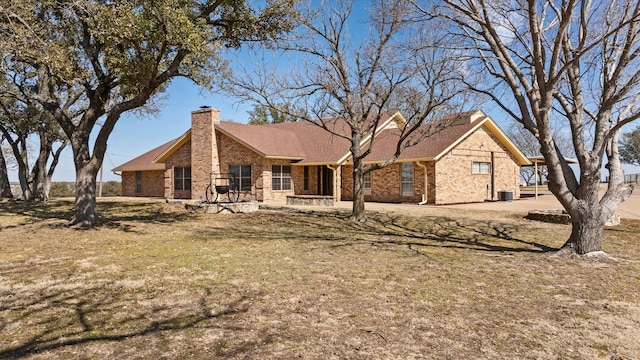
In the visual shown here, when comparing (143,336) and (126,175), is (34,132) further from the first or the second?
(143,336)

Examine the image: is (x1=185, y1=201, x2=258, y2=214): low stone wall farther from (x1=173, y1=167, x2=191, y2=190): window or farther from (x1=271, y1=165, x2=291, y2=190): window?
(x1=173, y1=167, x2=191, y2=190): window

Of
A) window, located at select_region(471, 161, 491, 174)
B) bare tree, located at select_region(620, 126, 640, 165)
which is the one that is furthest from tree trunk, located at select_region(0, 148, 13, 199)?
bare tree, located at select_region(620, 126, 640, 165)

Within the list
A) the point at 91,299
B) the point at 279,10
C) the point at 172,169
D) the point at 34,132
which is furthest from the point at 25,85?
the point at 91,299

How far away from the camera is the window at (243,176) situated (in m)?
23.7

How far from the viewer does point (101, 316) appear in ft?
14.6

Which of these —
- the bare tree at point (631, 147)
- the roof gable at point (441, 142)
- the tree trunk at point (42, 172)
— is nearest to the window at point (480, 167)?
the roof gable at point (441, 142)

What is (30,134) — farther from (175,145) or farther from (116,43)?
(116,43)

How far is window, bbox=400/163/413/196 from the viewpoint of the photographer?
22344 millimetres

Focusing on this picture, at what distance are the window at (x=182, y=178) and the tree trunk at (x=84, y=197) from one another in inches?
525

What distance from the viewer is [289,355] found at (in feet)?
11.5

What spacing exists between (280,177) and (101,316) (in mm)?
19613

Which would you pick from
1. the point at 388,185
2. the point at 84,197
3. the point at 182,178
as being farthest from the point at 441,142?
the point at 84,197

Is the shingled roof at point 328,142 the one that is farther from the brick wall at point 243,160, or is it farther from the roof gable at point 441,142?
the brick wall at point 243,160

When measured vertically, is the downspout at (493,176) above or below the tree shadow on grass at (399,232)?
above
